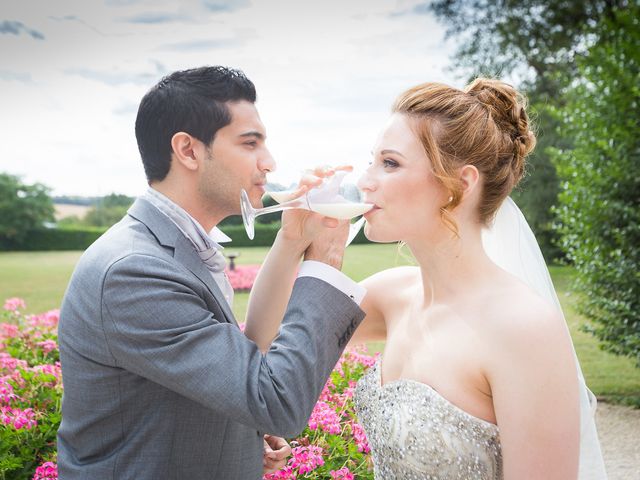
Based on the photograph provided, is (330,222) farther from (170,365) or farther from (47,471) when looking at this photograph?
(47,471)

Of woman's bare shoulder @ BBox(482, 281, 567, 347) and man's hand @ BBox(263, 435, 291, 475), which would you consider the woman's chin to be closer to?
woman's bare shoulder @ BBox(482, 281, 567, 347)

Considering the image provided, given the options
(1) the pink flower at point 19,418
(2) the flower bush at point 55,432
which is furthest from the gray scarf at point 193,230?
(1) the pink flower at point 19,418

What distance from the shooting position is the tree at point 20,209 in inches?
1780

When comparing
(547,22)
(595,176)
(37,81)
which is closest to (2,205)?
(37,81)

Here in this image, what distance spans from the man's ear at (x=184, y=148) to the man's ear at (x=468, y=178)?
3.44ft

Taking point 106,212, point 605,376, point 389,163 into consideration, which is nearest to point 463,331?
point 389,163

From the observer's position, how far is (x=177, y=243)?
2375mm

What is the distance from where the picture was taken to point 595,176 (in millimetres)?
7582

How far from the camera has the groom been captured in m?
2.05

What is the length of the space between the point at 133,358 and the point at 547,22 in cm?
2548

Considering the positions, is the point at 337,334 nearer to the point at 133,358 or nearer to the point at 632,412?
the point at 133,358

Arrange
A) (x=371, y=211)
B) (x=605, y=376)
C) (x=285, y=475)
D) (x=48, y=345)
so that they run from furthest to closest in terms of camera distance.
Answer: (x=605, y=376)
(x=48, y=345)
(x=285, y=475)
(x=371, y=211)

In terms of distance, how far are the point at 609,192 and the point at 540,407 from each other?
19.9ft

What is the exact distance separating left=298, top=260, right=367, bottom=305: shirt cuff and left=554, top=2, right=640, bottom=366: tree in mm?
5770
